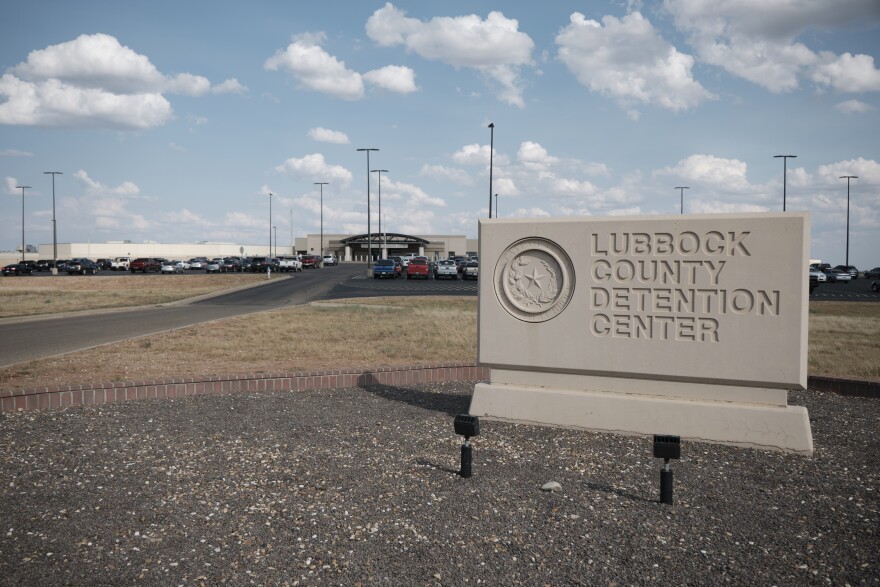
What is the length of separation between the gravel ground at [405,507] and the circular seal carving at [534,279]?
137 centimetres

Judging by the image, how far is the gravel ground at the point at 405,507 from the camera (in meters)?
4.29

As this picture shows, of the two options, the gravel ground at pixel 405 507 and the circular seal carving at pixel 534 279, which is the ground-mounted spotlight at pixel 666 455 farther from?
the circular seal carving at pixel 534 279

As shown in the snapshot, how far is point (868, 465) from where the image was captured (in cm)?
646

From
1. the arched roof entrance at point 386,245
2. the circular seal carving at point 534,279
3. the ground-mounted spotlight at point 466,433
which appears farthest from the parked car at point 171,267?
the ground-mounted spotlight at point 466,433

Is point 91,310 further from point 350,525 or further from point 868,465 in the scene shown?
point 868,465

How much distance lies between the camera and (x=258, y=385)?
31.1 feet

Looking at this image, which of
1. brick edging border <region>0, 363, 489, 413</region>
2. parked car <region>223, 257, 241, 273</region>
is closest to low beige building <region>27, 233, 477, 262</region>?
parked car <region>223, 257, 241, 273</region>

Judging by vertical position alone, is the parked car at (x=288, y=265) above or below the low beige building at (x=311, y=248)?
below

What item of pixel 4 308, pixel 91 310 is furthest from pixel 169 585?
pixel 4 308

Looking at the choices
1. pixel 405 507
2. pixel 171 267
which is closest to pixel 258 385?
pixel 405 507

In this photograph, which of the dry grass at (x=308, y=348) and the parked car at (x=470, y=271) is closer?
the dry grass at (x=308, y=348)

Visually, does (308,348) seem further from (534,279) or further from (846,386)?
(846,386)

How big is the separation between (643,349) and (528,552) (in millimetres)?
3484

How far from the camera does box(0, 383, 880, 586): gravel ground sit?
429 centimetres
